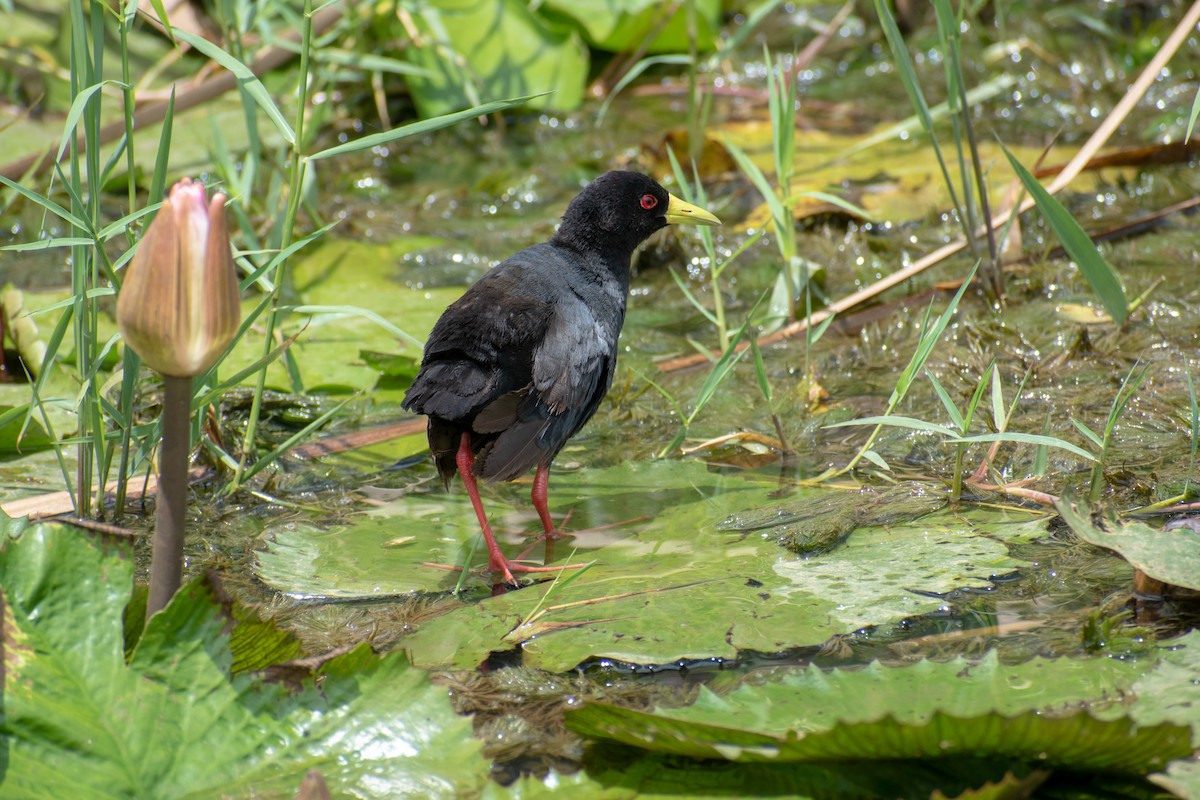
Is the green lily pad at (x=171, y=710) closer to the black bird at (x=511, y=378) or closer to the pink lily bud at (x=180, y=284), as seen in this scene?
the pink lily bud at (x=180, y=284)

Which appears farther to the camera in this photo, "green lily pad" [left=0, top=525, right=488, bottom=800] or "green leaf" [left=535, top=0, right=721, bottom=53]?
"green leaf" [left=535, top=0, right=721, bottom=53]

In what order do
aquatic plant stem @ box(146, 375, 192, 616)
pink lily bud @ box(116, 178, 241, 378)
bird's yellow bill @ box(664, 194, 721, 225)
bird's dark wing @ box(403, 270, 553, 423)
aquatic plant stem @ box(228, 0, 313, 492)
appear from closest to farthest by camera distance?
pink lily bud @ box(116, 178, 241, 378) < aquatic plant stem @ box(146, 375, 192, 616) < aquatic plant stem @ box(228, 0, 313, 492) < bird's dark wing @ box(403, 270, 553, 423) < bird's yellow bill @ box(664, 194, 721, 225)

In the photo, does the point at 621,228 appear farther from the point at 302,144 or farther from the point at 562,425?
the point at 302,144

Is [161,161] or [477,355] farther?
[477,355]

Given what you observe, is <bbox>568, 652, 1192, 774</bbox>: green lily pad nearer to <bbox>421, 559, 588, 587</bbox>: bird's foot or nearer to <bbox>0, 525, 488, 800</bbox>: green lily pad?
<bbox>0, 525, 488, 800</bbox>: green lily pad

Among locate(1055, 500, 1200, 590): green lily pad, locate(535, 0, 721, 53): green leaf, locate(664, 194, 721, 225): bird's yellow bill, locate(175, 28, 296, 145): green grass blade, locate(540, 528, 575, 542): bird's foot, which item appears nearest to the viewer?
locate(1055, 500, 1200, 590): green lily pad

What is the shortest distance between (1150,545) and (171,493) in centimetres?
164

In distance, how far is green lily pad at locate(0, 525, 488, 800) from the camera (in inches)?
64.1

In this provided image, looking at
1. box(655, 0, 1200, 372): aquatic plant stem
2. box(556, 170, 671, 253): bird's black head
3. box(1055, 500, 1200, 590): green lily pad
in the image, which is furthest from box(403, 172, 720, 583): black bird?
box(1055, 500, 1200, 590): green lily pad

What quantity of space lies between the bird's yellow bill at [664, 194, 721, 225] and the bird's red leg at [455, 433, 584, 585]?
3.80 feet

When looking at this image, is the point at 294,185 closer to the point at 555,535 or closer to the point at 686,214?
the point at 555,535

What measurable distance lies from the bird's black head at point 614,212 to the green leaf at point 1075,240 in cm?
114

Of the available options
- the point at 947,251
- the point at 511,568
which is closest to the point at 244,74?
the point at 511,568

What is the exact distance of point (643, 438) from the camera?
3525 mm
